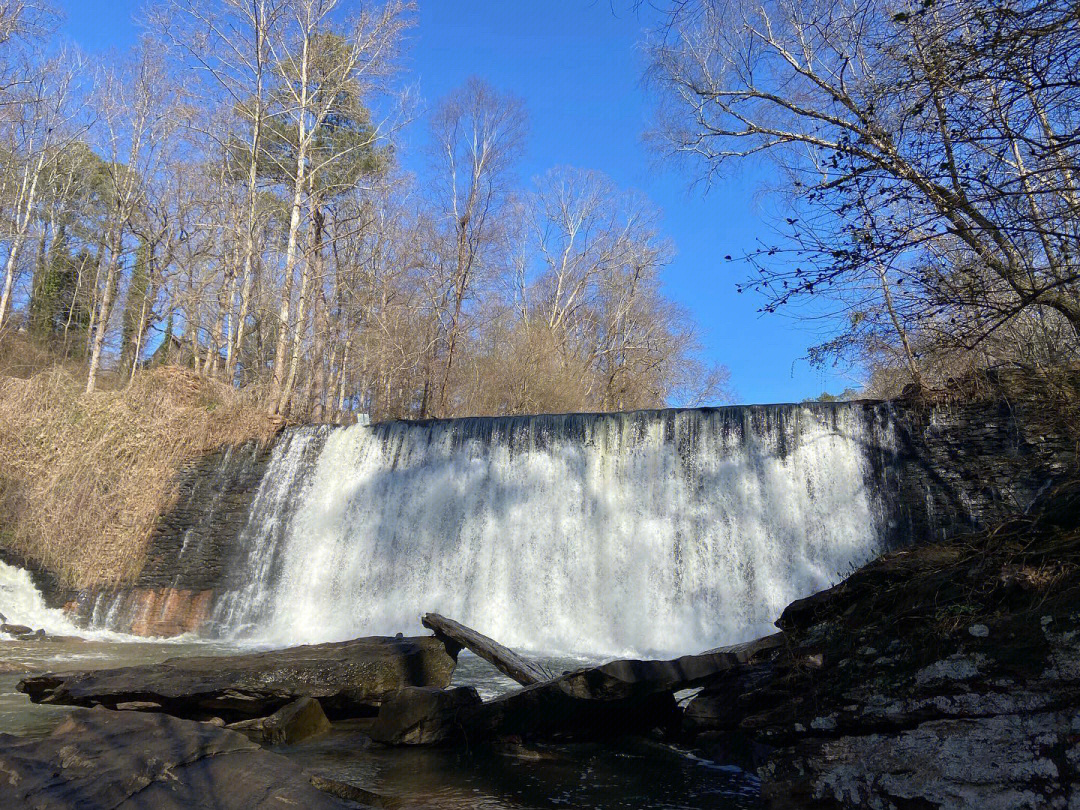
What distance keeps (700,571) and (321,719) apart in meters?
6.66

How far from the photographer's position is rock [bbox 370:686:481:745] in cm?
543

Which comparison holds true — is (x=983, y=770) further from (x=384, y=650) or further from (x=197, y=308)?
(x=197, y=308)

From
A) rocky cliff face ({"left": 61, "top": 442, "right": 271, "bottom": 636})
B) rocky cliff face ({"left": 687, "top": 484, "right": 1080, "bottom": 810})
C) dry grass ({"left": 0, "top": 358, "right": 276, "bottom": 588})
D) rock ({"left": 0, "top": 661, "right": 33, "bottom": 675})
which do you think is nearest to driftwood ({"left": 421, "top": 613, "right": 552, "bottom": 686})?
rocky cliff face ({"left": 687, "top": 484, "right": 1080, "bottom": 810})

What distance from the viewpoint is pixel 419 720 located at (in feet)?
17.9

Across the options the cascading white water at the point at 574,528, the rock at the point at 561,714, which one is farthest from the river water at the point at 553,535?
the rock at the point at 561,714

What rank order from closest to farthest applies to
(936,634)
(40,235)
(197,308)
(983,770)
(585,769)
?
(983,770) → (936,634) → (585,769) → (197,308) → (40,235)

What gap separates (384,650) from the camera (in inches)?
260

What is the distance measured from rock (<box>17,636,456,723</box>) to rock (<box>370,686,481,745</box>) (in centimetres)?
67

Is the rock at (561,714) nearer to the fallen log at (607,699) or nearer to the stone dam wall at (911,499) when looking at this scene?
the fallen log at (607,699)

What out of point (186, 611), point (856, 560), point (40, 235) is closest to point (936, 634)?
point (856, 560)

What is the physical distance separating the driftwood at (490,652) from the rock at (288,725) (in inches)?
51.3

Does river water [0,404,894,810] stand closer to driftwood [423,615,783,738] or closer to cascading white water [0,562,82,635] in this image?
cascading white water [0,562,82,635]

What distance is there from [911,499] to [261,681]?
Answer: 891 centimetres

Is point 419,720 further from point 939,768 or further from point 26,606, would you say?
point 26,606
